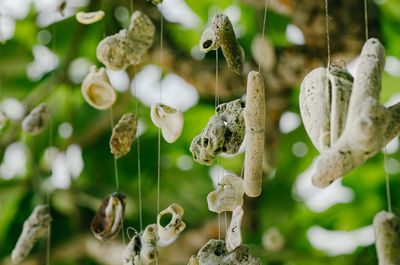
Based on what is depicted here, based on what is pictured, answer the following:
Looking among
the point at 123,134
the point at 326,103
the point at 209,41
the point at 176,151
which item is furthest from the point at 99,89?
the point at 176,151

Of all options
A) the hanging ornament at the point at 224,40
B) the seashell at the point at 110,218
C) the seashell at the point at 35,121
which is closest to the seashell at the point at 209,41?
the hanging ornament at the point at 224,40

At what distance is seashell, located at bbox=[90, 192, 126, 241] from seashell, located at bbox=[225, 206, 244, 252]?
0.17 m

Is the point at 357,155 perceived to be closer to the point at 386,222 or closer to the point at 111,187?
the point at 386,222

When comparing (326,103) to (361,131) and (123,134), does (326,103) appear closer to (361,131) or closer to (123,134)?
(361,131)

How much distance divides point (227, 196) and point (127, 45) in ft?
0.75

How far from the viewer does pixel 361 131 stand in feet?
1.35

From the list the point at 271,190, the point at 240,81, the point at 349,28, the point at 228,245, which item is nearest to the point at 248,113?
the point at 228,245

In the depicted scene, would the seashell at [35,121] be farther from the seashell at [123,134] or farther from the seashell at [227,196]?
the seashell at [227,196]

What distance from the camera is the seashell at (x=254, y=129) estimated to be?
0.53 m

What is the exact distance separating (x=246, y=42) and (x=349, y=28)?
1.80 ft

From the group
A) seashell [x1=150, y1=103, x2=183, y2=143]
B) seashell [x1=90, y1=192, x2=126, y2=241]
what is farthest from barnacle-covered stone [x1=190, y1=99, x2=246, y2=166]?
seashell [x1=90, y1=192, x2=126, y2=241]

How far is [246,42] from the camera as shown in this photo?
151 cm

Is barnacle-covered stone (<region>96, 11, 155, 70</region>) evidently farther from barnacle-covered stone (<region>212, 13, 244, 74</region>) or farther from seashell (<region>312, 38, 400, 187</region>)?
seashell (<region>312, 38, 400, 187</region>)

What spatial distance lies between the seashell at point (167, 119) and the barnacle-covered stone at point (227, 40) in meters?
0.08
